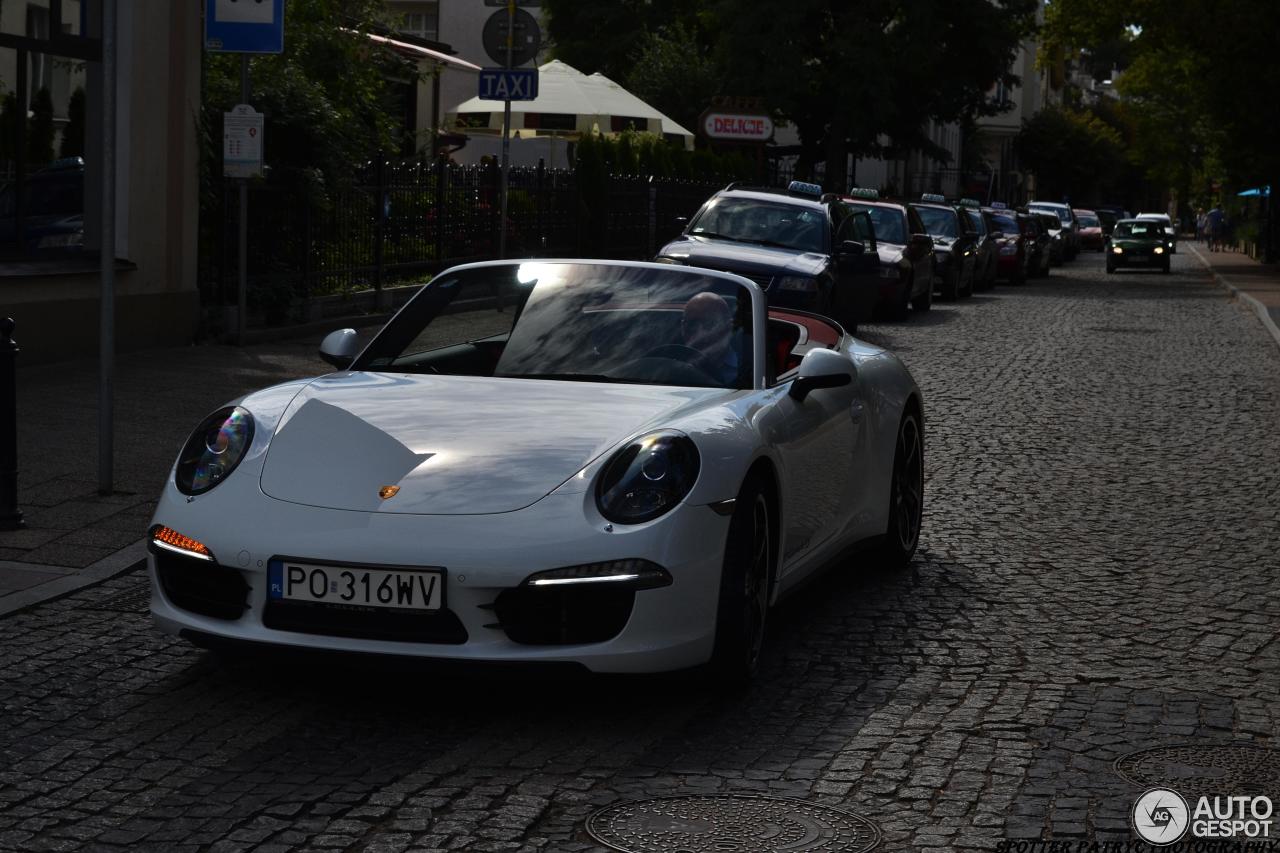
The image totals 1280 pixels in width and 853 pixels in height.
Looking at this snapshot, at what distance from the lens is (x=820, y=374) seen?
647 cm

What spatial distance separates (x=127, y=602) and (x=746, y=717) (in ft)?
8.41

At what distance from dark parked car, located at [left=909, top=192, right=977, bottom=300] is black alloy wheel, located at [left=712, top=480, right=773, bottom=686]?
24.1 m

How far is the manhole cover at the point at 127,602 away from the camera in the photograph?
683 centimetres

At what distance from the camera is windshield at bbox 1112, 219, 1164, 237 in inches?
1948

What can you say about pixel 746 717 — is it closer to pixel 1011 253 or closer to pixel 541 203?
pixel 541 203

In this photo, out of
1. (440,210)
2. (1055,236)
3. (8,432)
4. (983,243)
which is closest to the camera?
(8,432)

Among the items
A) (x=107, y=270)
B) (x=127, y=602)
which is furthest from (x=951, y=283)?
(x=127, y=602)

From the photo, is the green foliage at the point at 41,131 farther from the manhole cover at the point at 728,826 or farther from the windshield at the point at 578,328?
the manhole cover at the point at 728,826

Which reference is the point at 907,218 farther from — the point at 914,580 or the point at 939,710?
the point at 939,710

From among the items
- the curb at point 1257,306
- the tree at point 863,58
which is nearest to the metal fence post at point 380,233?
the curb at point 1257,306

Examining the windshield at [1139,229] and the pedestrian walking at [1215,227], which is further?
the pedestrian walking at [1215,227]

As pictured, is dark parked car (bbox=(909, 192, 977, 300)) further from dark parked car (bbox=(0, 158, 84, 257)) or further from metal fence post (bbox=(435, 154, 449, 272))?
dark parked car (bbox=(0, 158, 84, 257))

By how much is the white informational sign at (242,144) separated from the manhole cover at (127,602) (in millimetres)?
8168

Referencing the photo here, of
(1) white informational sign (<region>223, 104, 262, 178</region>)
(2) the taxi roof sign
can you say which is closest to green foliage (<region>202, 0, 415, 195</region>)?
(1) white informational sign (<region>223, 104, 262, 178</region>)
